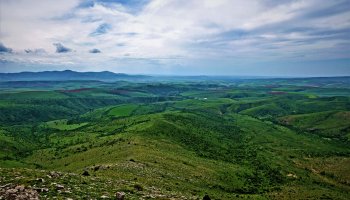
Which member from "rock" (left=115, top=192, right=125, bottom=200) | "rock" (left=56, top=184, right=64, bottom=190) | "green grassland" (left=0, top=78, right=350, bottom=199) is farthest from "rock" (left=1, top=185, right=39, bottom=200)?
"rock" (left=115, top=192, right=125, bottom=200)

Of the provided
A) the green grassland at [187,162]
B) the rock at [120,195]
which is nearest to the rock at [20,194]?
the green grassland at [187,162]

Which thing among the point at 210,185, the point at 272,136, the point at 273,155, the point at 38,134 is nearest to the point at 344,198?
the point at 210,185

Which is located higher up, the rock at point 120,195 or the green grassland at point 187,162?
the rock at point 120,195

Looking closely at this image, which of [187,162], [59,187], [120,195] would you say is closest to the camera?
[59,187]

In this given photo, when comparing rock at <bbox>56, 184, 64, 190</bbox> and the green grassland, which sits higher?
rock at <bbox>56, 184, 64, 190</bbox>

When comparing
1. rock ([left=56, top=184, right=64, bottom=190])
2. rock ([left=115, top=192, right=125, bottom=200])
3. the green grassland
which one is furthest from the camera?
the green grassland

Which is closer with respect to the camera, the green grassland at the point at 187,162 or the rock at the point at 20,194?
the rock at the point at 20,194

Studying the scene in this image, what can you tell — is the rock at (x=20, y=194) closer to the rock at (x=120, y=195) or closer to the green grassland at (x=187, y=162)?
the green grassland at (x=187, y=162)

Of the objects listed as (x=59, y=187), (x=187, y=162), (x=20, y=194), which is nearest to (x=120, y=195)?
(x=59, y=187)

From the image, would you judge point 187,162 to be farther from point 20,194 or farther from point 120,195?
point 20,194

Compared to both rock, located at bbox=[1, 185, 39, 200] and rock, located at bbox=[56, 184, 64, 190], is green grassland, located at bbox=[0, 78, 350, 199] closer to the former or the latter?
rock, located at bbox=[56, 184, 64, 190]

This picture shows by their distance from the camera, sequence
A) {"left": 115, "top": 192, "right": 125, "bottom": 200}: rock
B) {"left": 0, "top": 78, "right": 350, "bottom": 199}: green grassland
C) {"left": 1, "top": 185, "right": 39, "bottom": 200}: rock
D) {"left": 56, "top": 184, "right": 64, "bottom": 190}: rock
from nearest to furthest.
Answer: {"left": 1, "top": 185, "right": 39, "bottom": 200}: rock < {"left": 115, "top": 192, "right": 125, "bottom": 200}: rock < {"left": 56, "top": 184, "right": 64, "bottom": 190}: rock < {"left": 0, "top": 78, "right": 350, "bottom": 199}: green grassland
